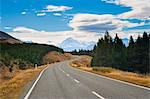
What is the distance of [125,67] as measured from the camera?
80.5 metres

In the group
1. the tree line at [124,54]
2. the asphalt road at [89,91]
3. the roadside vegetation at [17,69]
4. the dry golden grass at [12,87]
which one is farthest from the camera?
the tree line at [124,54]

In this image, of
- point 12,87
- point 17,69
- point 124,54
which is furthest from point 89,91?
point 124,54

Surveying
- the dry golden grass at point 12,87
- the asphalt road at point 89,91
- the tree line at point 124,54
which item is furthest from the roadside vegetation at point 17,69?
the tree line at point 124,54

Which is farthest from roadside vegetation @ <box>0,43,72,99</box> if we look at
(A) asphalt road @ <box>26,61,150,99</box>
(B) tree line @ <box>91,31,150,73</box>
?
(B) tree line @ <box>91,31,150,73</box>

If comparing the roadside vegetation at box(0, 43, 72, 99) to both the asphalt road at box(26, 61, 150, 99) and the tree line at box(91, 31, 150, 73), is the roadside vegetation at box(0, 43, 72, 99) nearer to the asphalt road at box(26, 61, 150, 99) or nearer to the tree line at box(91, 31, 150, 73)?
the asphalt road at box(26, 61, 150, 99)

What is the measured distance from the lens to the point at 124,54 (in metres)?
85.2

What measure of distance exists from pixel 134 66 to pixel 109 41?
Result: 87.7ft

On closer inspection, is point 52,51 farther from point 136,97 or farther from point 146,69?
point 136,97

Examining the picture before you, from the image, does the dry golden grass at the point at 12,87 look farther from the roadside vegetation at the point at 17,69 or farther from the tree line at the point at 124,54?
the tree line at the point at 124,54

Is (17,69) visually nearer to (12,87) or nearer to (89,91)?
(12,87)

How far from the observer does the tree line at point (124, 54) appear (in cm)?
7362

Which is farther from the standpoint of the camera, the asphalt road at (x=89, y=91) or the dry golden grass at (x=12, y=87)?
the dry golden grass at (x=12, y=87)

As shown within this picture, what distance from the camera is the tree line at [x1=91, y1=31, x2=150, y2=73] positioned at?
7362cm

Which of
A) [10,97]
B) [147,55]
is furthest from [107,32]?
[10,97]
